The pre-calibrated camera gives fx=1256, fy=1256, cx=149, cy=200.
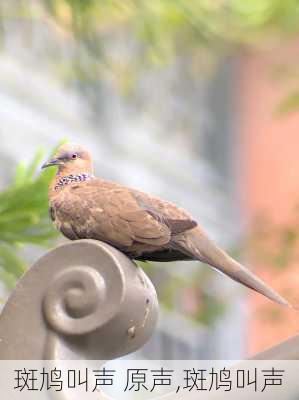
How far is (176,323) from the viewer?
13.5 metres

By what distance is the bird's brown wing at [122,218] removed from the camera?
2730mm

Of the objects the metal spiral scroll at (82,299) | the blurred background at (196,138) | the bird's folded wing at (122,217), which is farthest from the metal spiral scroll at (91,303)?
the blurred background at (196,138)

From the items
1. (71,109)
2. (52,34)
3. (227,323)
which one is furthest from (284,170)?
(52,34)

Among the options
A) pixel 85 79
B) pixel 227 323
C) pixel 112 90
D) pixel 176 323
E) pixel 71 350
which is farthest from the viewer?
pixel 227 323

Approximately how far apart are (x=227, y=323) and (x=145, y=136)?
235 centimetres

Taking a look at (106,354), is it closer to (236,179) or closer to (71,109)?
(71,109)

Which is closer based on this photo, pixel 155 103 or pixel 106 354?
pixel 106 354

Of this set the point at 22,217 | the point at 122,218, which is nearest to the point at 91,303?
the point at 122,218

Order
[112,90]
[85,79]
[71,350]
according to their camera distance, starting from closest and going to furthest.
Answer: [71,350] < [85,79] < [112,90]

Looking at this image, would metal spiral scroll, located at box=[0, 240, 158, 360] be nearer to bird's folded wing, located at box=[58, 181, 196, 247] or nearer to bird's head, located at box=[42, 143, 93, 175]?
bird's folded wing, located at box=[58, 181, 196, 247]

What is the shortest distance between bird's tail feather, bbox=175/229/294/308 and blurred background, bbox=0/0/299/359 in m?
3.87

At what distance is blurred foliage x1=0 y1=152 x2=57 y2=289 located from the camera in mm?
3807

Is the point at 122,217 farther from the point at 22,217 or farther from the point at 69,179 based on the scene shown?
the point at 22,217

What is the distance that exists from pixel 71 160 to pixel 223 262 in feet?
1.53
